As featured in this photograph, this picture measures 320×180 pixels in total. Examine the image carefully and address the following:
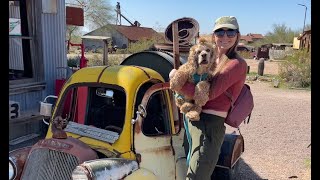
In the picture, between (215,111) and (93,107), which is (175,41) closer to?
(215,111)

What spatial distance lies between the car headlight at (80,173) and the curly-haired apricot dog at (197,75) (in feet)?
2.97

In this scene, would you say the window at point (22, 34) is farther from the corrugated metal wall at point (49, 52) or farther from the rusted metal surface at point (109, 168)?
the rusted metal surface at point (109, 168)

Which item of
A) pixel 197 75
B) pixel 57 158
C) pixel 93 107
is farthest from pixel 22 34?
pixel 197 75

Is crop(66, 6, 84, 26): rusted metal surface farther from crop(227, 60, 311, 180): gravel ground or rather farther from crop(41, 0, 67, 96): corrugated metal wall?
crop(227, 60, 311, 180): gravel ground

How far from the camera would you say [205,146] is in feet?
9.36

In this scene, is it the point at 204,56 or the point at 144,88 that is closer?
the point at 204,56

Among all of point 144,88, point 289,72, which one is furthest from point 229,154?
point 289,72

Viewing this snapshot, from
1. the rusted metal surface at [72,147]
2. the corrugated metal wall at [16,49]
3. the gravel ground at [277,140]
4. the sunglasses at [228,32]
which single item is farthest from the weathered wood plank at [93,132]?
the corrugated metal wall at [16,49]

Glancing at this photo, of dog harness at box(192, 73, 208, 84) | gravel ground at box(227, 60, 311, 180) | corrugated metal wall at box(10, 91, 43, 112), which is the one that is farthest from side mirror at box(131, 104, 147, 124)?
corrugated metal wall at box(10, 91, 43, 112)

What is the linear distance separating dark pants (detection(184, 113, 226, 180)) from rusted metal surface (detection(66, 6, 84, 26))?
5495 millimetres

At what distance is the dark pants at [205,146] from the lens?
2.85 meters
